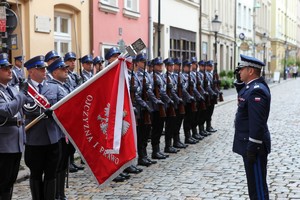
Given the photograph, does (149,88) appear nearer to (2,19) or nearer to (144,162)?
(144,162)

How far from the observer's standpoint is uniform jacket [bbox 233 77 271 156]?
5.69 m

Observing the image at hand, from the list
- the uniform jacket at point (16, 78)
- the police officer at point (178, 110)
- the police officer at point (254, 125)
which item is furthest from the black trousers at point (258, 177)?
the police officer at point (178, 110)

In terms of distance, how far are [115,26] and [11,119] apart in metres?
13.9

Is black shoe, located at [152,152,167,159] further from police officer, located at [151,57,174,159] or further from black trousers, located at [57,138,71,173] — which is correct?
black trousers, located at [57,138,71,173]

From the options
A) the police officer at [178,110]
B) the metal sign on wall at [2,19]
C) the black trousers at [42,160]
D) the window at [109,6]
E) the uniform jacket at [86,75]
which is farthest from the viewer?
the window at [109,6]

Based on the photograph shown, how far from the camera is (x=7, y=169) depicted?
5.68 metres

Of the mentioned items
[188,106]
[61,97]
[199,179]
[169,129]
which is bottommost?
[199,179]

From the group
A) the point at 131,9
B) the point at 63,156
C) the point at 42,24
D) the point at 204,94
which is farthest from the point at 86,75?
the point at 131,9

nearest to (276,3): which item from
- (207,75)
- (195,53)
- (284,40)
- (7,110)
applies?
(284,40)

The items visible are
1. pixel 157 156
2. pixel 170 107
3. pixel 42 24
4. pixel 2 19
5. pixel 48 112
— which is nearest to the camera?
pixel 48 112

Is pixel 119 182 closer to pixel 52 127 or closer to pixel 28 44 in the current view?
pixel 52 127

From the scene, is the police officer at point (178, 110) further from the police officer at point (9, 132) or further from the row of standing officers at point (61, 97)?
the police officer at point (9, 132)

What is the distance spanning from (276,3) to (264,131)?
66.7m

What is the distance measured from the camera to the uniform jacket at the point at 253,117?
18.7 feet
